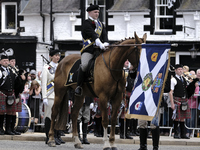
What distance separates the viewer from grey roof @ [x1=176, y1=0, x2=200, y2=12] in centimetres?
2828

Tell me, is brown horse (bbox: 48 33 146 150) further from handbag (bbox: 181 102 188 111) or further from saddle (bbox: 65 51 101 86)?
handbag (bbox: 181 102 188 111)

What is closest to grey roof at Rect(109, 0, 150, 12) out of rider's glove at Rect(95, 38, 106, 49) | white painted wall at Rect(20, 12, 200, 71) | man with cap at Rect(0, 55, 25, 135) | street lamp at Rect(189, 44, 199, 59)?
white painted wall at Rect(20, 12, 200, 71)

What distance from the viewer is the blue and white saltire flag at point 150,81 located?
11.8 metres

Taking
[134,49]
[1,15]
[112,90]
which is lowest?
[112,90]

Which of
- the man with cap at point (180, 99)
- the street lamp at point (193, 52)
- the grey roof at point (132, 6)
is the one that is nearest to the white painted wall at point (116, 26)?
the grey roof at point (132, 6)

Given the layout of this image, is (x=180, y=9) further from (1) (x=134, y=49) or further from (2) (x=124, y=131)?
(1) (x=134, y=49)

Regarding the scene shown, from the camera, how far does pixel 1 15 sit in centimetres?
3128

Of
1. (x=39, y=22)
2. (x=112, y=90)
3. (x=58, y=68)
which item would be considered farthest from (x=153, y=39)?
(x=112, y=90)

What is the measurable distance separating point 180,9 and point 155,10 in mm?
1354

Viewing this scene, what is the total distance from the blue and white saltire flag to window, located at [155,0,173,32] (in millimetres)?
17259

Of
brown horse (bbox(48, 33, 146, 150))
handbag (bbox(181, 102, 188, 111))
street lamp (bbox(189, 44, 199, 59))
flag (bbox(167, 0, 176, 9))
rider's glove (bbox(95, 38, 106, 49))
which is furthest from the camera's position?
flag (bbox(167, 0, 176, 9))

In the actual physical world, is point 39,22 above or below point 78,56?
above

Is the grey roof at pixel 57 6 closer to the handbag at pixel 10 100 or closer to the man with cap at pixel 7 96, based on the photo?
the man with cap at pixel 7 96

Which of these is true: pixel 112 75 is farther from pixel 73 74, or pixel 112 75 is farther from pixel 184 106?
pixel 184 106
